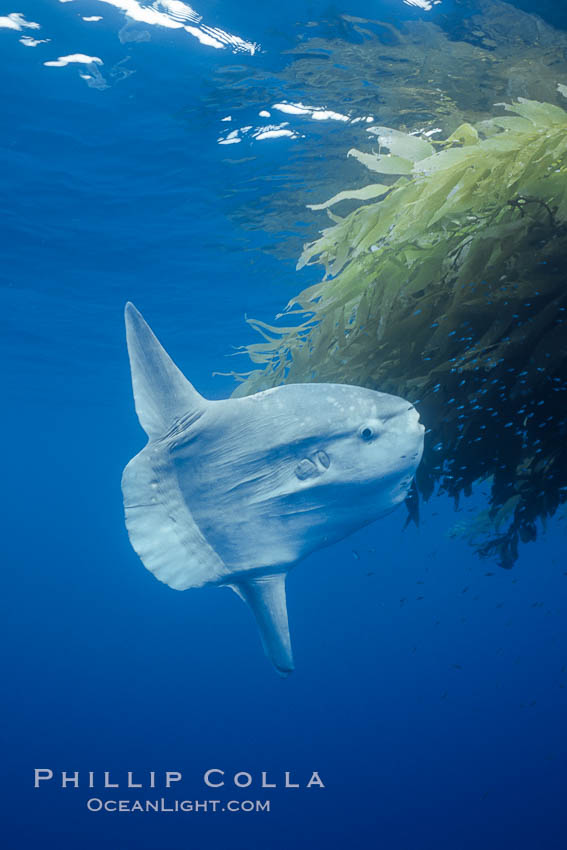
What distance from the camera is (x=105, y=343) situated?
20062 millimetres

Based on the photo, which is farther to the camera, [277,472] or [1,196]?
[1,196]

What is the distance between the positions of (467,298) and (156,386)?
1512 millimetres

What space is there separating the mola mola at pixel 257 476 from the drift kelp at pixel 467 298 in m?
0.75

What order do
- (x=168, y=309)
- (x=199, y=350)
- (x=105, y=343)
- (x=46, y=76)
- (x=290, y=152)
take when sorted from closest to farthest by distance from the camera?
Result: (x=46, y=76), (x=290, y=152), (x=168, y=309), (x=105, y=343), (x=199, y=350)

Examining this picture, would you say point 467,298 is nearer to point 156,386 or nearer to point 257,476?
point 257,476

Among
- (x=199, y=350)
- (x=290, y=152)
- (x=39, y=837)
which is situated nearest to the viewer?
(x=290, y=152)

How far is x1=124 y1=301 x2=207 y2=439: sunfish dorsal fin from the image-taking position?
222 cm

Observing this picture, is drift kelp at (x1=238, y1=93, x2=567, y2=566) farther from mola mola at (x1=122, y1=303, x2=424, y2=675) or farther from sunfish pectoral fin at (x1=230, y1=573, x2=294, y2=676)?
sunfish pectoral fin at (x1=230, y1=573, x2=294, y2=676)

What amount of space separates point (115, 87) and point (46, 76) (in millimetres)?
858

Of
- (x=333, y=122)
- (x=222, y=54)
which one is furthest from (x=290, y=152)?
(x=222, y=54)

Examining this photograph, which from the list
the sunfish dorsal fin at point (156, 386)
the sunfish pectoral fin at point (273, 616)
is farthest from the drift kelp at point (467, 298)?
the sunfish pectoral fin at point (273, 616)

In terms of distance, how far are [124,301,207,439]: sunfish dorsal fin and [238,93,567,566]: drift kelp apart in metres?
0.99

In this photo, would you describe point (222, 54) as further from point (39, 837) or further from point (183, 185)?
point (39, 837)

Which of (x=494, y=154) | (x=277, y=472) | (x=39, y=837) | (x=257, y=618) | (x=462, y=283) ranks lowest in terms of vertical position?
(x=39, y=837)
